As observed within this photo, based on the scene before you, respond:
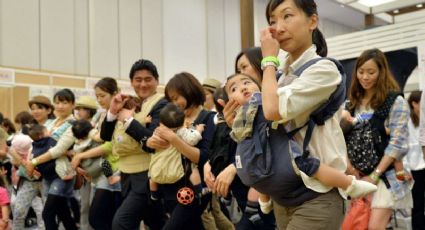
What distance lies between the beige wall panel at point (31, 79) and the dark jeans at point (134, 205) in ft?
23.1

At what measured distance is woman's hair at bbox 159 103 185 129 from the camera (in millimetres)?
3037

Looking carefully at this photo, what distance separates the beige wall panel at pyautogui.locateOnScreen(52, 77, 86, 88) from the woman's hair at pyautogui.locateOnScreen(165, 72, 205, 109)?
7580 mm

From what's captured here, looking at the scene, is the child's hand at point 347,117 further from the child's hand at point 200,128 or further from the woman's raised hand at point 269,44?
the woman's raised hand at point 269,44

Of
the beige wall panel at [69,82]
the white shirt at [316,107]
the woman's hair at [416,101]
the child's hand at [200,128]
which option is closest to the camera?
the white shirt at [316,107]

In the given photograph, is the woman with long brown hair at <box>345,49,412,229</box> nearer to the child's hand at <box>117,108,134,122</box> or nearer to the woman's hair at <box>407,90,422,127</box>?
the child's hand at <box>117,108,134,122</box>

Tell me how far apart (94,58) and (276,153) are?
10023mm

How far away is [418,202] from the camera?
186 inches

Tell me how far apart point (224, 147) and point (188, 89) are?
648mm

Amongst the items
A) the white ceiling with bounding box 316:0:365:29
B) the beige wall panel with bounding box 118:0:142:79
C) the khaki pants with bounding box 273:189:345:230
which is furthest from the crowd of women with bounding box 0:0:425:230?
the white ceiling with bounding box 316:0:365:29

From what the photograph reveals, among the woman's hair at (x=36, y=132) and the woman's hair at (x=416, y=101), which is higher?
the woman's hair at (x=416, y=101)

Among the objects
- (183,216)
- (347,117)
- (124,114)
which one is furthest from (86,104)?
(347,117)

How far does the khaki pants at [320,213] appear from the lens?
66.0 inches

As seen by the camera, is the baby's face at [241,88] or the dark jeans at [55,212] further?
the dark jeans at [55,212]

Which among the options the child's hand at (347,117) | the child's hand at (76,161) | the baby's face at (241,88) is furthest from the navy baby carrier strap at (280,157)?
the child's hand at (76,161)
